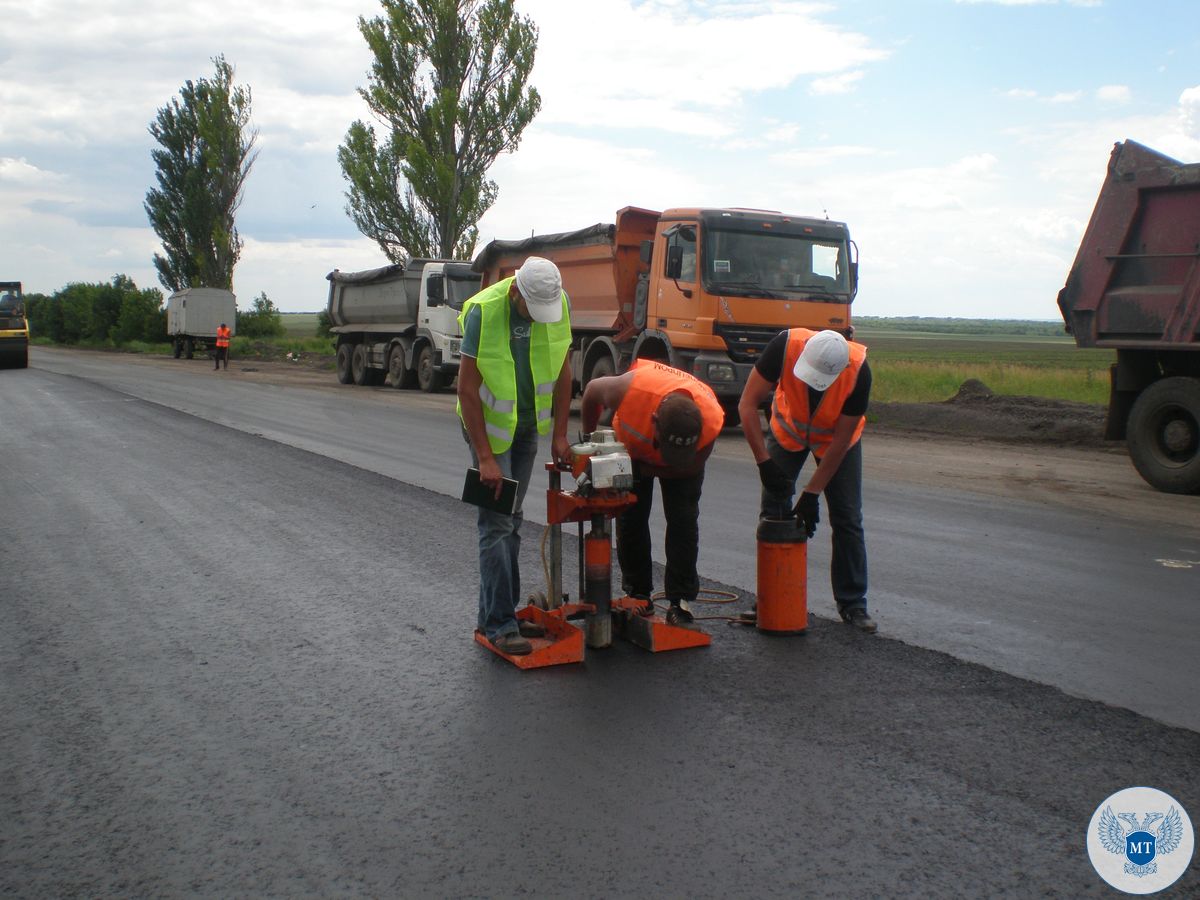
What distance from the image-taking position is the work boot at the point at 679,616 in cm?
537

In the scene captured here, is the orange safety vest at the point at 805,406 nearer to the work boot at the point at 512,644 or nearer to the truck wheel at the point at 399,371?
the work boot at the point at 512,644

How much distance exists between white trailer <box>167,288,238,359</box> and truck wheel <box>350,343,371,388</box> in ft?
59.7

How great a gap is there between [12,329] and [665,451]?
1210 inches

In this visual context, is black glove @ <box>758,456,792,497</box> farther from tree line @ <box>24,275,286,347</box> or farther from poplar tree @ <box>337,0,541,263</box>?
tree line @ <box>24,275,286,347</box>

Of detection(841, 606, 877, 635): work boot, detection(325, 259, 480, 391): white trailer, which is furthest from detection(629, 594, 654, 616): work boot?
detection(325, 259, 480, 391): white trailer

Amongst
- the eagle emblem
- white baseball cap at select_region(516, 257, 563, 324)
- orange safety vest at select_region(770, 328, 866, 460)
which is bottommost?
the eagle emblem

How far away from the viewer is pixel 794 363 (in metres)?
5.59

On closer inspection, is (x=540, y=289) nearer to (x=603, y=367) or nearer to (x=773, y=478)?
(x=773, y=478)

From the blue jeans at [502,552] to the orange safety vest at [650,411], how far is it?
459 mm

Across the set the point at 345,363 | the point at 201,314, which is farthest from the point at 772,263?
the point at 201,314

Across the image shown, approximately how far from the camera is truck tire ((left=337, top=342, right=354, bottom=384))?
1179 inches

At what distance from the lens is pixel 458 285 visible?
1000 inches

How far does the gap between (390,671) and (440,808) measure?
145cm

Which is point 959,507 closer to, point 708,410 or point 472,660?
point 708,410
